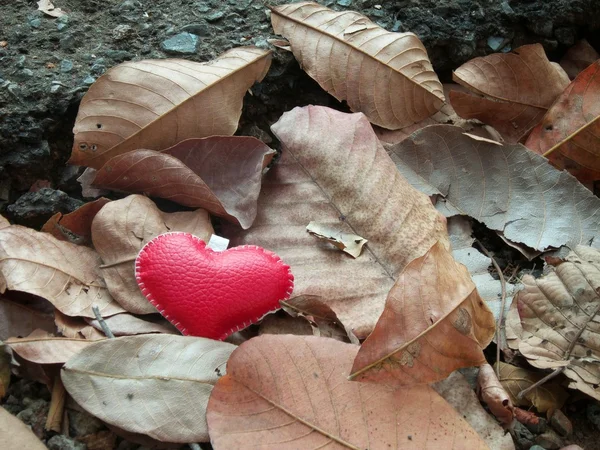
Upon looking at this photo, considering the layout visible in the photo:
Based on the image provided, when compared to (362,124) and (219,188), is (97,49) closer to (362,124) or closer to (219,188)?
(219,188)

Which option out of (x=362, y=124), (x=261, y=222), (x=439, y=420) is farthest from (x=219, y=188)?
(x=439, y=420)

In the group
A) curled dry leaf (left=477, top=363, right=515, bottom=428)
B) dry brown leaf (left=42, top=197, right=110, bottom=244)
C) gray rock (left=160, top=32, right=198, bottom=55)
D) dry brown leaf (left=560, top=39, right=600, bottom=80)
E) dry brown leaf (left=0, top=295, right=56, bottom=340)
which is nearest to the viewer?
curled dry leaf (left=477, top=363, right=515, bottom=428)

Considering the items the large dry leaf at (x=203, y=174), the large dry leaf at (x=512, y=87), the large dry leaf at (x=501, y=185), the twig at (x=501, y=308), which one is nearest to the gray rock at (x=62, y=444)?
the large dry leaf at (x=203, y=174)

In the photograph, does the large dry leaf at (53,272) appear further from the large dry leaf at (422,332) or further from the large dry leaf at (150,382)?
the large dry leaf at (422,332)

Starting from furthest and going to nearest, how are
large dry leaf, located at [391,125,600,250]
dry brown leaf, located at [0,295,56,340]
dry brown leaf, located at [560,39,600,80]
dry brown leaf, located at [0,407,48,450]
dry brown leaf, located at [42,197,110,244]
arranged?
dry brown leaf, located at [560,39,600,80] < large dry leaf, located at [391,125,600,250] < dry brown leaf, located at [42,197,110,244] < dry brown leaf, located at [0,295,56,340] < dry brown leaf, located at [0,407,48,450]

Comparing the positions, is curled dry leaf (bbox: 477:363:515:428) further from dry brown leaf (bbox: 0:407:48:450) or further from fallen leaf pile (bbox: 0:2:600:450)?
dry brown leaf (bbox: 0:407:48:450)

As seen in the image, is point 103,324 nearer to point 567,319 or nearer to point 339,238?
point 339,238

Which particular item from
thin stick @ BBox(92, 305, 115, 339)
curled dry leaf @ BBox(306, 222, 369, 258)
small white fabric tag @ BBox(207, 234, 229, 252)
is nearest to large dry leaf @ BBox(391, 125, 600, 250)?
curled dry leaf @ BBox(306, 222, 369, 258)
